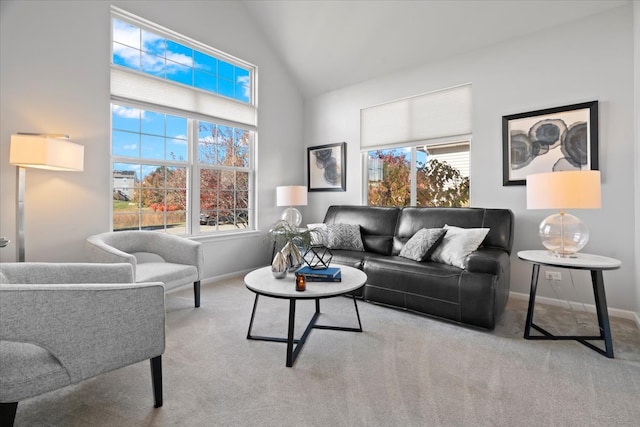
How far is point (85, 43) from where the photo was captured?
290 cm

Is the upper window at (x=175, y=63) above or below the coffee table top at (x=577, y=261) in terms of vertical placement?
above

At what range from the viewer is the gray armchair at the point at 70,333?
1.21m

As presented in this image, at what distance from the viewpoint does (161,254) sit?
315 cm

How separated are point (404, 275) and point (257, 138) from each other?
2860 mm

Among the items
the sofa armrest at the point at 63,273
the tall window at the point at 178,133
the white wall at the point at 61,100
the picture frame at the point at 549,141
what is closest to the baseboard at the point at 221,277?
the tall window at the point at 178,133

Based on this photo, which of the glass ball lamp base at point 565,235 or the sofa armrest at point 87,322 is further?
the glass ball lamp base at point 565,235

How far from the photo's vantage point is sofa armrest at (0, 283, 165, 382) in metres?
1.22

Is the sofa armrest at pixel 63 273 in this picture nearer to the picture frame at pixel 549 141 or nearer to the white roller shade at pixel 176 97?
the white roller shade at pixel 176 97

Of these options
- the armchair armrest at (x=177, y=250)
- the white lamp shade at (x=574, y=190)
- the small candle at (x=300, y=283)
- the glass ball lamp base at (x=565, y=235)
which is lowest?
the small candle at (x=300, y=283)

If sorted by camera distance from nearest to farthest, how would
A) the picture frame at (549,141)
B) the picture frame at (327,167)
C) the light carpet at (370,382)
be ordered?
1. the light carpet at (370,382)
2. the picture frame at (549,141)
3. the picture frame at (327,167)

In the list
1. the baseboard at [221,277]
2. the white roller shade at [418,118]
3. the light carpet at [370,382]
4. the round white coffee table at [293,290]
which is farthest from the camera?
the baseboard at [221,277]

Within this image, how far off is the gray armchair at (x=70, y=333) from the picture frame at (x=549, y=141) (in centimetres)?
344

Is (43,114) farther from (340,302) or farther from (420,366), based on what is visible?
(420,366)

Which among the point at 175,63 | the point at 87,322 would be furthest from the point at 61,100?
the point at 87,322
